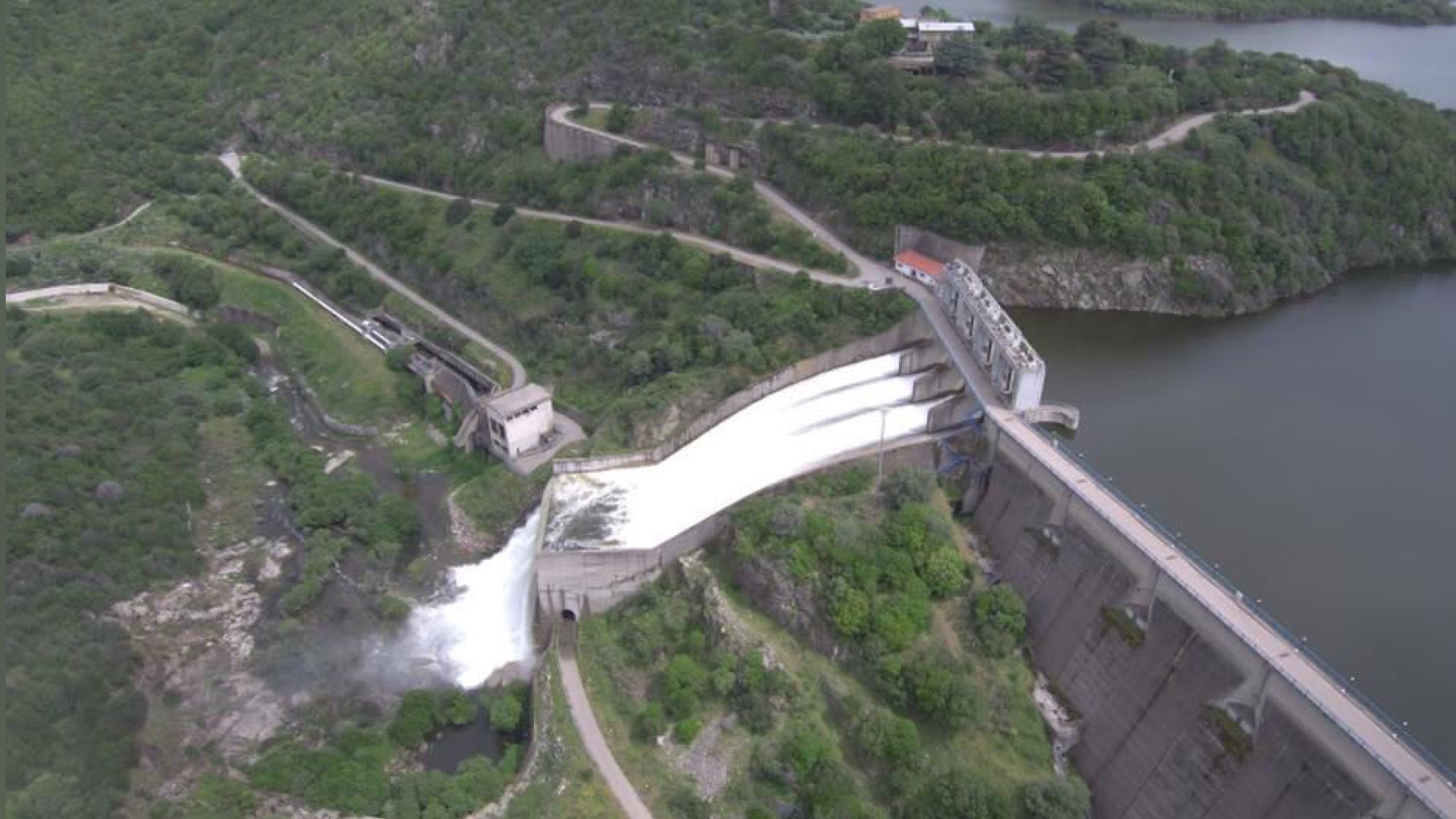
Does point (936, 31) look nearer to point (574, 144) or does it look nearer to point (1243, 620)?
point (574, 144)

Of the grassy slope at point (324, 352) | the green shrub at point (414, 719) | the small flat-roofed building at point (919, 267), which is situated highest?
the small flat-roofed building at point (919, 267)

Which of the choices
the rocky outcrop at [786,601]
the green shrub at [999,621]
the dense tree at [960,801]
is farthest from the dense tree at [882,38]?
the dense tree at [960,801]

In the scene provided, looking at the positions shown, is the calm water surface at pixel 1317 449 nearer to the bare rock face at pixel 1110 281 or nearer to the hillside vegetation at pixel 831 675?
the bare rock face at pixel 1110 281

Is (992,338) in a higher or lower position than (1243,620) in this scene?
lower

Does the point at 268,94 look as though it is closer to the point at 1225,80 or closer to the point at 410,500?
the point at 410,500

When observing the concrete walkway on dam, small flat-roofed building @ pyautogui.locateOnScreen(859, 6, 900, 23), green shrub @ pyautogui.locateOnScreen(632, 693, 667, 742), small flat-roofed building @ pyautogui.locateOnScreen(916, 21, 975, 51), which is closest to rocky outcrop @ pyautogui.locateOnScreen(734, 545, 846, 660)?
green shrub @ pyautogui.locateOnScreen(632, 693, 667, 742)

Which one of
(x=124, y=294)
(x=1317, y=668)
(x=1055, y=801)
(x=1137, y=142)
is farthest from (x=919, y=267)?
(x=124, y=294)

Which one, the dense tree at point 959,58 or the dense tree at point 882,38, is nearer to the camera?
the dense tree at point 959,58
